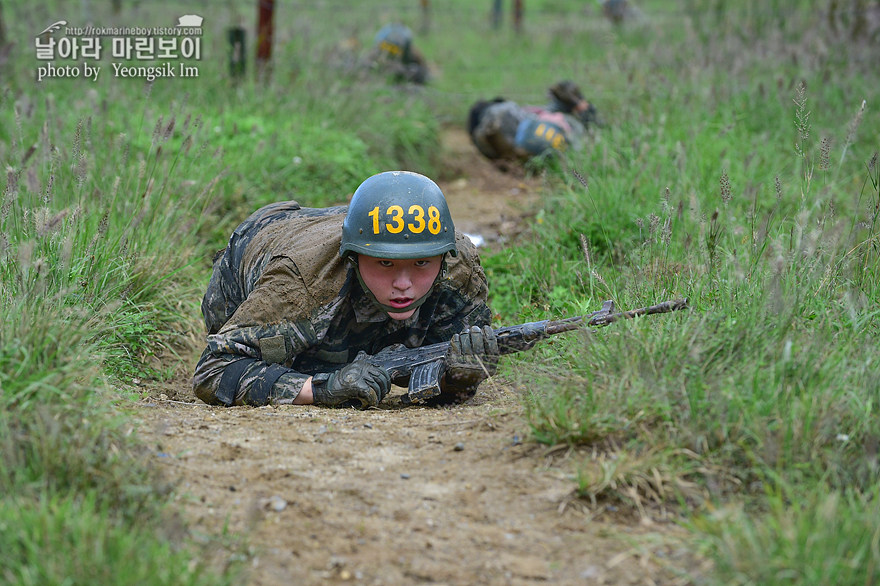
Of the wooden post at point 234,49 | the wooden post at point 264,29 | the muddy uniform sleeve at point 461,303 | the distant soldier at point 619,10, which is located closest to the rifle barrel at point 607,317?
the muddy uniform sleeve at point 461,303

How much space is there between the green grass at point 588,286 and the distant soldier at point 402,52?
148 cm

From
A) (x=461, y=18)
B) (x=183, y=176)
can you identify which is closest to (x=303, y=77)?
(x=183, y=176)

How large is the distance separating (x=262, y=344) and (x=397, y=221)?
0.81 meters

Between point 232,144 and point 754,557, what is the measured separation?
5.50 metres

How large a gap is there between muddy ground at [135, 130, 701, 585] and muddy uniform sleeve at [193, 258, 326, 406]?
35 centimetres

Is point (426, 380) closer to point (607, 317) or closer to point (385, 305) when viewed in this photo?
point (385, 305)

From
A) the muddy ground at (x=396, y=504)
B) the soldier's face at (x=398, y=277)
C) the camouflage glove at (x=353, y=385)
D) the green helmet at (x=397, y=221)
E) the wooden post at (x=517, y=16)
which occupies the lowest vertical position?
the camouflage glove at (x=353, y=385)

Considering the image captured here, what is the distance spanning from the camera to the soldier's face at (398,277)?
152 inches

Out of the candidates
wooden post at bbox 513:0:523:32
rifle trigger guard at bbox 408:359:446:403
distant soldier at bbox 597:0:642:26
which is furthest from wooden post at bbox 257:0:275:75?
distant soldier at bbox 597:0:642:26

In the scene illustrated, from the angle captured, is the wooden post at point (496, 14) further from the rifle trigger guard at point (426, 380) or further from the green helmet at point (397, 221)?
the rifle trigger guard at point (426, 380)

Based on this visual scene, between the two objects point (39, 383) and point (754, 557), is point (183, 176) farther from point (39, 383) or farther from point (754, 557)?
point (754, 557)

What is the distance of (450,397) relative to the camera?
4172 mm

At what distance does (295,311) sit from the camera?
3941 millimetres

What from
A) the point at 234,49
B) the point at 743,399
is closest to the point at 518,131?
the point at 234,49
